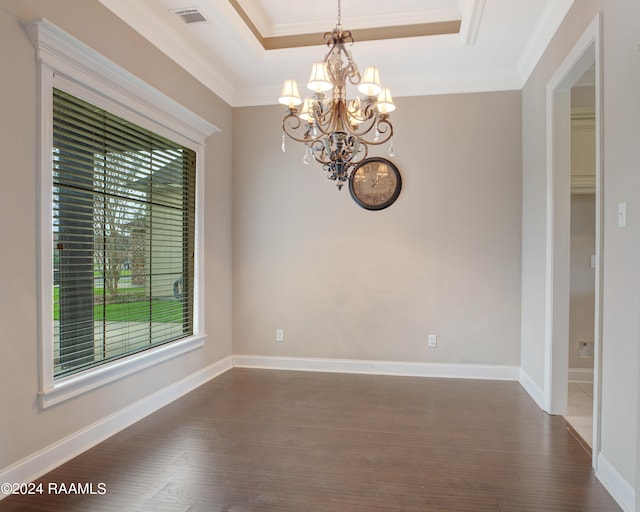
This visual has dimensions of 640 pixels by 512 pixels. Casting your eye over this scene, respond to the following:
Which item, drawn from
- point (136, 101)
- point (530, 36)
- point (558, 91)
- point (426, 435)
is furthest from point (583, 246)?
point (136, 101)

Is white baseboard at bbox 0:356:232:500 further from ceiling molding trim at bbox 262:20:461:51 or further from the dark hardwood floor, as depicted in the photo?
ceiling molding trim at bbox 262:20:461:51

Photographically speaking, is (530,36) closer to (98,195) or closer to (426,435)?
(426,435)

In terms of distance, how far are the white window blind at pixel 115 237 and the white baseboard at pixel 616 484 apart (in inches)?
118

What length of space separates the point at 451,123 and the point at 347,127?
186cm

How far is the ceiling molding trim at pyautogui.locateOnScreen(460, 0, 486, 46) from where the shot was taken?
2.90m

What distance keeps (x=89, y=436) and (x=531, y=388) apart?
3.38 metres

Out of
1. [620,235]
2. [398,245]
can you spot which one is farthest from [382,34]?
[620,235]

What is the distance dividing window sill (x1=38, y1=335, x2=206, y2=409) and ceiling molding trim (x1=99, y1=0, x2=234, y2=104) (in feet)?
7.63

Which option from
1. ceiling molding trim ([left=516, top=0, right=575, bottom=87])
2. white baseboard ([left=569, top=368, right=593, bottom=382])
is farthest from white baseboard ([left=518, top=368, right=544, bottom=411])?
ceiling molding trim ([left=516, top=0, right=575, bottom=87])

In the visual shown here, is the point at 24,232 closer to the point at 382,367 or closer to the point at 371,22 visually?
the point at 371,22

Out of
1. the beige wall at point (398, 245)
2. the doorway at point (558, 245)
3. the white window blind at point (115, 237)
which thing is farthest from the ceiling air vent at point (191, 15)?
the doorway at point (558, 245)

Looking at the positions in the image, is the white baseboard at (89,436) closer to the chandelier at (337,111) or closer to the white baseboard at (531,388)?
the chandelier at (337,111)

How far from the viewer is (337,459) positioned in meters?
2.39

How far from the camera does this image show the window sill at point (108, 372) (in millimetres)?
2264
